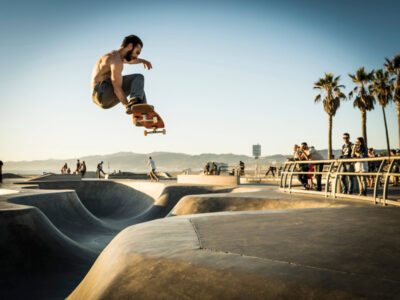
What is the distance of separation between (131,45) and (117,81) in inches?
24.2

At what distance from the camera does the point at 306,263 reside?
80.7 inches

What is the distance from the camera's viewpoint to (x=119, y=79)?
4480 mm

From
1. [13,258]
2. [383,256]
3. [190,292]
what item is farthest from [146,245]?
[13,258]

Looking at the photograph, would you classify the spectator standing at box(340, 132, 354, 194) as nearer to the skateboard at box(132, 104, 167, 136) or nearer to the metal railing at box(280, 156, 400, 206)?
the metal railing at box(280, 156, 400, 206)

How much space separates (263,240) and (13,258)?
510cm

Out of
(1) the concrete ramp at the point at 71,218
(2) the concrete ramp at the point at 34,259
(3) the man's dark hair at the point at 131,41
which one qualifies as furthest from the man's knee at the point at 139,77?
(1) the concrete ramp at the point at 71,218

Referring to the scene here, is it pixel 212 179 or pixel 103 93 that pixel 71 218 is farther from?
pixel 212 179

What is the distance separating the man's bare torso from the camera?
14.3 ft

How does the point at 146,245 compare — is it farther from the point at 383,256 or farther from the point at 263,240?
the point at 383,256

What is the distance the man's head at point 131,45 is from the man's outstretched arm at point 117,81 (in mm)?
273

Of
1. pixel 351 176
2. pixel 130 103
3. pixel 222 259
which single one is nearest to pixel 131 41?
pixel 130 103

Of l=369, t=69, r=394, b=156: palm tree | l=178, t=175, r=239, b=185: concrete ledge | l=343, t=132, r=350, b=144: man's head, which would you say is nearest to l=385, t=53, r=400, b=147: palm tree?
l=369, t=69, r=394, b=156: palm tree

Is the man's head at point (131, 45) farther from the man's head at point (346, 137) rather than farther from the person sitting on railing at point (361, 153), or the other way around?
the man's head at point (346, 137)

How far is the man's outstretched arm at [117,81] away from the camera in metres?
4.36
